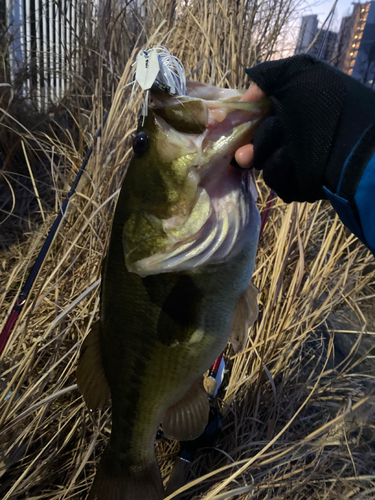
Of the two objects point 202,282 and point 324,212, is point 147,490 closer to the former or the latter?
point 202,282

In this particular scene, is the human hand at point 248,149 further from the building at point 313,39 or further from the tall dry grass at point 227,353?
the tall dry grass at point 227,353

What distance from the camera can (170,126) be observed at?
0.92 meters

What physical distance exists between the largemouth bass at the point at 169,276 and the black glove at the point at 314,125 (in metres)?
0.06

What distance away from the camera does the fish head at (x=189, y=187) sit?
900mm

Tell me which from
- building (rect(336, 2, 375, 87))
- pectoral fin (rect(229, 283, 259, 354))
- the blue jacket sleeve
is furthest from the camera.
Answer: building (rect(336, 2, 375, 87))

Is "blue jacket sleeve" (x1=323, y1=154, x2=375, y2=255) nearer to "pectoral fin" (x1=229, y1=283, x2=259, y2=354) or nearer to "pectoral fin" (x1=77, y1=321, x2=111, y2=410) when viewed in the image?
"pectoral fin" (x1=229, y1=283, x2=259, y2=354)

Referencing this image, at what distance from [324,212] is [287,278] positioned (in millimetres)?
624

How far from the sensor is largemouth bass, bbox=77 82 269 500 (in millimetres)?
917

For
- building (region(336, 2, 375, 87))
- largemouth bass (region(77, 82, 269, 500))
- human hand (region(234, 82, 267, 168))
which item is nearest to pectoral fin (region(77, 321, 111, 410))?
largemouth bass (region(77, 82, 269, 500))

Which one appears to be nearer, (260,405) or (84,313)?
(84,313)

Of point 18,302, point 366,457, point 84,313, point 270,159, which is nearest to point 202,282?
point 270,159

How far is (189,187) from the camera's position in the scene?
3.10 feet

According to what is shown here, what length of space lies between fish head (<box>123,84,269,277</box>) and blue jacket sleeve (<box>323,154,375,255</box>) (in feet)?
0.78

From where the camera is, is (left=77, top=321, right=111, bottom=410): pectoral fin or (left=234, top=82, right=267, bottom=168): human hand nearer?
(left=234, top=82, right=267, bottom=168): human hand
